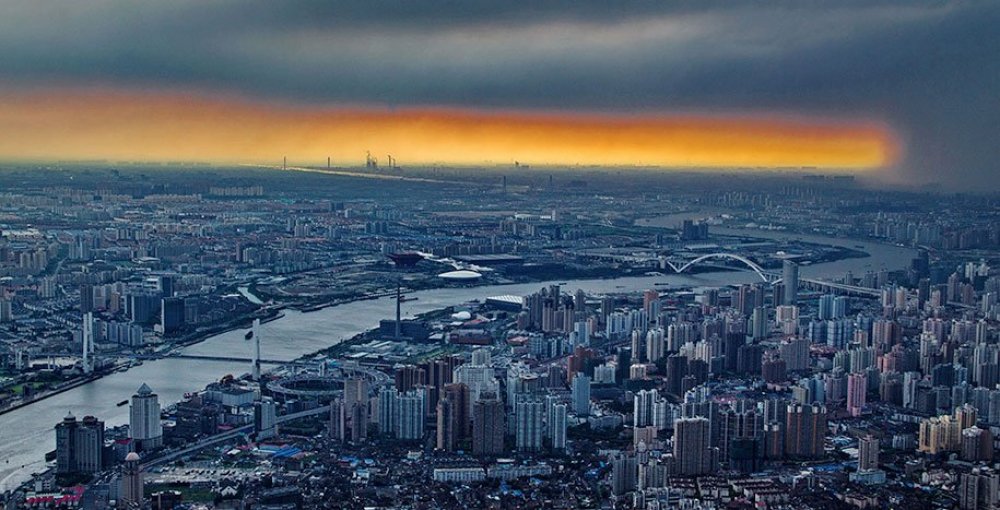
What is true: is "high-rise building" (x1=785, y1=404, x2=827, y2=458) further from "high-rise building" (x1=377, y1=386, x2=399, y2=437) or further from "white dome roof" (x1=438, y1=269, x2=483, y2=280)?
"white dome roof" (x1=438, y1=269, x2=483, y2=280)

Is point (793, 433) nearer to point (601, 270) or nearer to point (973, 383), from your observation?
point (973, 383)

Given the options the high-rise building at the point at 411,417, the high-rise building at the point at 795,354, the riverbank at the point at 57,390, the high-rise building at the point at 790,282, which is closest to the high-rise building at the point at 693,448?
the high-rise building at the point at 411,417

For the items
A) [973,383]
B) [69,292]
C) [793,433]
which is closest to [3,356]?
[69,292]

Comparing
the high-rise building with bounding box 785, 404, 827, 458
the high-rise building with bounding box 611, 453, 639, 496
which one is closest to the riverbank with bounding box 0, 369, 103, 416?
the high-rise building with bounding box 611, 453, 639, 496

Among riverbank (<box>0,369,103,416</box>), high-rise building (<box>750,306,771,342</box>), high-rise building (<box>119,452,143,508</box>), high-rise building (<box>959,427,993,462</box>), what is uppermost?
high-rise building (<box>750,306,771,342</box>)

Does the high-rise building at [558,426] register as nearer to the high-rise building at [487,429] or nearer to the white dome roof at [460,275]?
the high-rise building at [487,429]

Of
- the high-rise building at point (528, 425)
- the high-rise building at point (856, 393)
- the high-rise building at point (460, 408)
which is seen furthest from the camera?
the high-rise building at point (856, 393)
